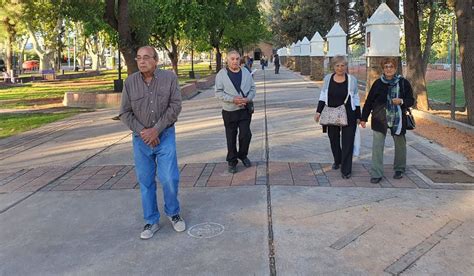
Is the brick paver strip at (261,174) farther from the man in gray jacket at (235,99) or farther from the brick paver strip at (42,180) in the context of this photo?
the brick paver strip at (42,180)

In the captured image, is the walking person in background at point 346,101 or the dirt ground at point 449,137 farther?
the dirt ground at point 449,137

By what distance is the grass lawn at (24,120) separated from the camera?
38.8 feet

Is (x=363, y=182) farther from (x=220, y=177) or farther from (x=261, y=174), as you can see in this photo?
(x=220, y=177)

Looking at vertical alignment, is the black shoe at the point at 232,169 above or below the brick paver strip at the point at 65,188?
above

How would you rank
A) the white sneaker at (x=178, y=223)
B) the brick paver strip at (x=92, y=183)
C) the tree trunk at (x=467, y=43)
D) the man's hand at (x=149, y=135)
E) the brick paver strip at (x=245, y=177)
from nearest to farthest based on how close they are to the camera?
the man's hand at (x=149, y=135) < the white sneaker at (x=178, y=223) < the brick paver strip at (x=245, y=177) < the brick paver strip at (x=92, y=183) < the tree trunk at (x=467, y=43)

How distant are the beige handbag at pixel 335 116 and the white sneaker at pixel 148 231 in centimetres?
282

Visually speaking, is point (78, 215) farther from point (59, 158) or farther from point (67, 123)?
point (67, 123)

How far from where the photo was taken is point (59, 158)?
8.27 meters

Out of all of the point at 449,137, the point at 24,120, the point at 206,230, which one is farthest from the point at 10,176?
the point at 449,137

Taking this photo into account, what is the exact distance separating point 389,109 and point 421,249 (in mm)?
2449

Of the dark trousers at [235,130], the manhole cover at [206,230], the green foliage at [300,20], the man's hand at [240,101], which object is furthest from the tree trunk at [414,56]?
the green foliage at [300,20]

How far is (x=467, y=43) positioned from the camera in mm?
9945

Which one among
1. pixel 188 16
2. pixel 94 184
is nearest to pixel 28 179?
pixel 94 184

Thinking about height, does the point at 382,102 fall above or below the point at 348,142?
above
